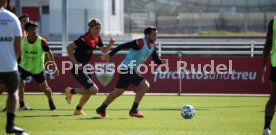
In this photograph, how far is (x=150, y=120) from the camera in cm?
1520

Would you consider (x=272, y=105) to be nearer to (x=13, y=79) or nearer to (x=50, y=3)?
(x=13, y=79)

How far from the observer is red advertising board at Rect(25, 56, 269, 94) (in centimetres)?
2550

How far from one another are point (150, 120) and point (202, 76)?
34.8ft

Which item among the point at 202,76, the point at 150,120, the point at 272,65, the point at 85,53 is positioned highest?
the point at 272,65

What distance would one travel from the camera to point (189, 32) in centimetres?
5294

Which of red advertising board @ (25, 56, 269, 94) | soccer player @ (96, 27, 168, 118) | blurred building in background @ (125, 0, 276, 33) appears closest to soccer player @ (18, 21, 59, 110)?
soccer player @ (96, 27, 168, 118)

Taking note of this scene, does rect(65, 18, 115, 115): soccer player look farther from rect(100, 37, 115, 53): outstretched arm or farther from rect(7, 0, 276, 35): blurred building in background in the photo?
rect(7, 0, 276, 35): blurred building in background

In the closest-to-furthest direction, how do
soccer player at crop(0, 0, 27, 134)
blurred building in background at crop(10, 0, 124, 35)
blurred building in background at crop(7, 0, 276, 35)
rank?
1. soccer player at crop(0, 0, 27, 134)
2. blurred building in background at crop(10, 0, 124, 35)
3. blurred building in background at crop(7, 0, 276, 35)

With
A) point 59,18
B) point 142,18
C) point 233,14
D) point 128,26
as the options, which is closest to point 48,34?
point 59,18

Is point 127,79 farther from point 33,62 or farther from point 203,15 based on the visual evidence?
point 203,15

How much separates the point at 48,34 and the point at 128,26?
11.8m

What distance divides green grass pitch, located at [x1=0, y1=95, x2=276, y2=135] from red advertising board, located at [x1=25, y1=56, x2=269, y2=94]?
3.50 meters

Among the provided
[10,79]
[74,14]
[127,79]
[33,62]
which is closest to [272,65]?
A: [10,79]

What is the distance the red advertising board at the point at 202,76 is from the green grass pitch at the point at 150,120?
3.50m
